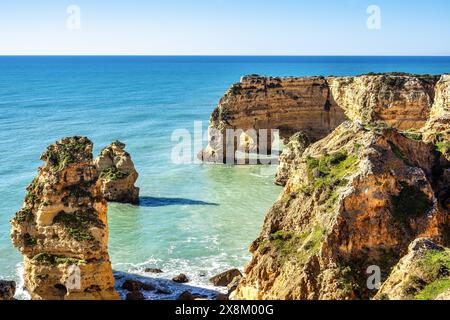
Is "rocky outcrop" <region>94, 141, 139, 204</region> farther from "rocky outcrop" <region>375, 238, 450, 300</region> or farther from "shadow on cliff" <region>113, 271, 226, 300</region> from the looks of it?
"rocky outcrop" <region>375, 238, 450, 300</region>

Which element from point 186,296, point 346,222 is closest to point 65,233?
point 186,296

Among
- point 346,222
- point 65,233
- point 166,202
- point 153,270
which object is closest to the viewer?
point 346,222

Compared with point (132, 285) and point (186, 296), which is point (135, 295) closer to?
point (132, 285)

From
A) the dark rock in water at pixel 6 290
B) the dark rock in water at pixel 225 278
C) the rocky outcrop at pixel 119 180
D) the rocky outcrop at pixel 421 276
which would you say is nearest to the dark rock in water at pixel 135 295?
the dark rock in water at pixel 225 278

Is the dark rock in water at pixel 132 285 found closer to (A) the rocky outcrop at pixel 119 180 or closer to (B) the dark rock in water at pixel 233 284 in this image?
(B) the dark rock in water at pixel 233 284

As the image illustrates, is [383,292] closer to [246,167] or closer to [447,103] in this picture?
[447,103]

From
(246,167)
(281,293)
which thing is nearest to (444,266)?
(281,293)
